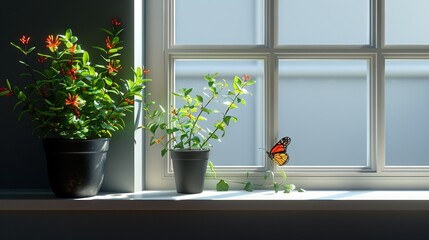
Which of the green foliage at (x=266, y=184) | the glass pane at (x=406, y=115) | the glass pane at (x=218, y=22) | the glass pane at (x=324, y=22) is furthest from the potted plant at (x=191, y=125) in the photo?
the glass pane at (x=406, y=115)

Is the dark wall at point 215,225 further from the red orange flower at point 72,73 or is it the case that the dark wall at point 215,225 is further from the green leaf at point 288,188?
the red orange flower at point 72,73

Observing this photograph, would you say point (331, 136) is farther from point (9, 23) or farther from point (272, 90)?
point (9, 23)

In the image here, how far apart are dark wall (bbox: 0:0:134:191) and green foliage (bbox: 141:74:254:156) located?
0.15m

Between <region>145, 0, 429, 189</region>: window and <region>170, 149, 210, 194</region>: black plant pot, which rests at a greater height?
<region>145, 0, 429, 189</region>: window

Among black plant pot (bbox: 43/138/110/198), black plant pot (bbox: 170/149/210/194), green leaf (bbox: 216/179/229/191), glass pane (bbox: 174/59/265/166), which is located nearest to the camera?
black plant pot (bbox: 43/138/110/198)

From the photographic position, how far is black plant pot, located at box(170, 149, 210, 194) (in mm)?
2057

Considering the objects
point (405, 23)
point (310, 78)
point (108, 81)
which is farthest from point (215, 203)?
point (405, 23)

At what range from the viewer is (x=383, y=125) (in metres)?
2.22

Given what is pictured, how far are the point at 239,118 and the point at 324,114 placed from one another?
416 mm

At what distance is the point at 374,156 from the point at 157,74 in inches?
41.2

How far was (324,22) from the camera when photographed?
2.35 metres

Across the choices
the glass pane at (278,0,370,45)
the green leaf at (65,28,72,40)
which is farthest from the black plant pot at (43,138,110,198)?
the glass pane at (278,0,370,45)

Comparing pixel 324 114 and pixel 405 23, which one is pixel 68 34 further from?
pixel 405 23

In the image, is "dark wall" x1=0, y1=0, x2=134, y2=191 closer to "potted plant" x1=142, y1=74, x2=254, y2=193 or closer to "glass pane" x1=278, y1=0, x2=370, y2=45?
"potted plant" x1=142, y1=74, x2=254, y2=193
